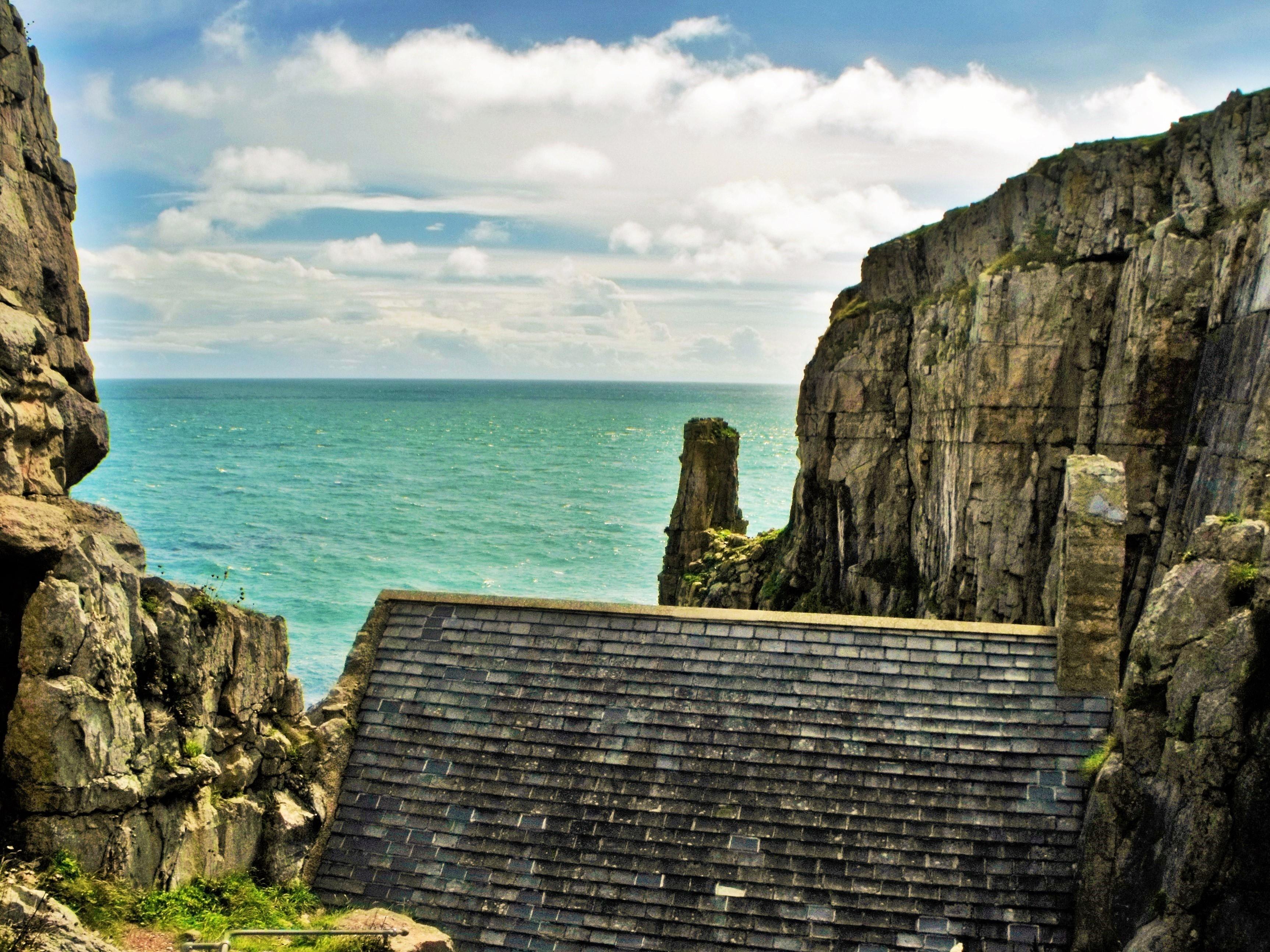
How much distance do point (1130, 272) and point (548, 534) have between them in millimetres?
62169

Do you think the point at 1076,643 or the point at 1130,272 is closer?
the point at 1076,643

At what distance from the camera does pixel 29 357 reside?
36.6 feet

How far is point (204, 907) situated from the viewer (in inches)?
412

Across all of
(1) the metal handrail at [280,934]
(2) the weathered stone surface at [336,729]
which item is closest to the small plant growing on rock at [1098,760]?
(1) the metal handrail at [280,934]

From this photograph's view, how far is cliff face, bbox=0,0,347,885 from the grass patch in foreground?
17 cm

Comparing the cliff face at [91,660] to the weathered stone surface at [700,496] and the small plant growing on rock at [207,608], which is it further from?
the weathered stone surface at [700,496]

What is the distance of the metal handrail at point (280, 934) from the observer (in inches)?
356

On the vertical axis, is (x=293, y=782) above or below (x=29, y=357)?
below

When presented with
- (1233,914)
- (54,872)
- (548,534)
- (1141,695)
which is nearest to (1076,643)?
(1141,695)

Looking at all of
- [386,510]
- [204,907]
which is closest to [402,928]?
[204,907]

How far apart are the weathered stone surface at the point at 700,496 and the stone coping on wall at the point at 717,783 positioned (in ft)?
97.3

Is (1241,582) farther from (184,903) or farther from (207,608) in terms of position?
(184,903)

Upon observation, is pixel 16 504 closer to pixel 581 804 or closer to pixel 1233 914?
pixel 581 804

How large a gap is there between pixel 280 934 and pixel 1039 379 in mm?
22554
